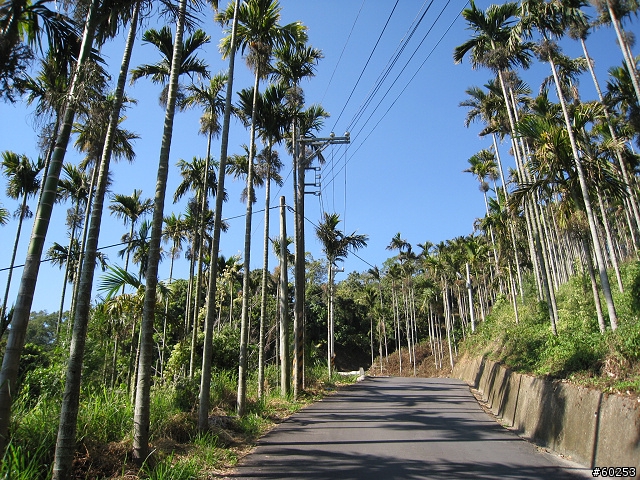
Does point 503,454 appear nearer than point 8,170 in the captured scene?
Yes

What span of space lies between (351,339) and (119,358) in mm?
41774

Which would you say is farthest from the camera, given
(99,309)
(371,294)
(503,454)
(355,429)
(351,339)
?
(351,339)

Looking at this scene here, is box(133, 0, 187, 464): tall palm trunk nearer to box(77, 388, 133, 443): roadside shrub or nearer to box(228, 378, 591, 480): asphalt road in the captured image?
box(77, 388, 133, 443): roadside shrub

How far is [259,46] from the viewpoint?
1390 centimetres

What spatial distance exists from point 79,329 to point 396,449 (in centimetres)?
598

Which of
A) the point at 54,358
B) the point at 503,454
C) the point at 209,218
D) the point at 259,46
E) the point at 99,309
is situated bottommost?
the point at 503,454

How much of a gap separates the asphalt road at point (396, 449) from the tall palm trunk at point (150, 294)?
61.5 inches

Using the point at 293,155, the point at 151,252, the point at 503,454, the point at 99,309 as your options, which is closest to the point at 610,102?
the point at 293,155

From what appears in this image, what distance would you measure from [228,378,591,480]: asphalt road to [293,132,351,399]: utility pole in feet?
11.7

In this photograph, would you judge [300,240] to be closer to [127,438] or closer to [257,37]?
[257,37]

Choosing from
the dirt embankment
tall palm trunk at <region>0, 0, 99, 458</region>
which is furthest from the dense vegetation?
the dirt embankment

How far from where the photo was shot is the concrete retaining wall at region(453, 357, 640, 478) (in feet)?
19.6

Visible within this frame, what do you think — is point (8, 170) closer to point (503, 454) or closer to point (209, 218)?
point (209, 218)

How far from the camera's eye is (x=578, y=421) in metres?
7.52
